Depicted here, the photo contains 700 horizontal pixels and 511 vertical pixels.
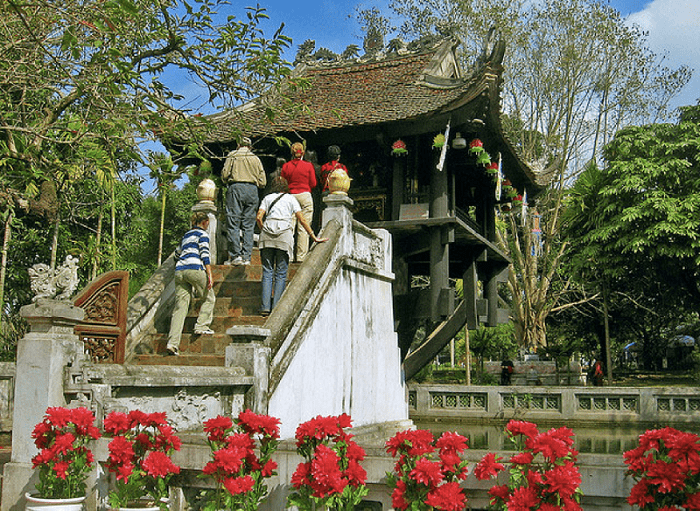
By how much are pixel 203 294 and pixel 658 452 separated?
5.63m

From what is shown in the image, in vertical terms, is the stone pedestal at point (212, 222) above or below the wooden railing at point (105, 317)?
above

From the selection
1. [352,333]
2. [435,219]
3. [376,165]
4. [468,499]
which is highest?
[376,165]

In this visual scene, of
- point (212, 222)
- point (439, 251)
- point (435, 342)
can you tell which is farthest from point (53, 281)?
point (435, 342)

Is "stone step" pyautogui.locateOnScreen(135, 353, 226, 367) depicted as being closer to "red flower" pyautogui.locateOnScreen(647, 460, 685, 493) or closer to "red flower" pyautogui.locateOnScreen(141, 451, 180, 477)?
"red flower" pyautogui.locateOnScreen(141, 451, 180, 477)

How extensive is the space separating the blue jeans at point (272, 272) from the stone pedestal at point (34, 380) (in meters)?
3.18

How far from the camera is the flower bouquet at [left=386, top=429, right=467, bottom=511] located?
328 centimetres

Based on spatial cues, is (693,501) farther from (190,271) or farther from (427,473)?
(190,271)

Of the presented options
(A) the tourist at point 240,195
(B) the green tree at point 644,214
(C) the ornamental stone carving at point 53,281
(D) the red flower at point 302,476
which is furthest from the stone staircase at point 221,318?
(B) the green tree at point 644,214

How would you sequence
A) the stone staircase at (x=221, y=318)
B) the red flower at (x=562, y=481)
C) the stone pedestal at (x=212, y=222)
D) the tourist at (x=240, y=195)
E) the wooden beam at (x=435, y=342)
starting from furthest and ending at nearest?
the wooden beam at (x=435, y=342), the stone pedestal at (x=212, y=222), the tourist at (x=240, y=195), the stone staircase at (x=221, y=318), the red flower at (x=562, y=481)

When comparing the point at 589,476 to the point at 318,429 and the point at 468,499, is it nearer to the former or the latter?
the point at 468,499

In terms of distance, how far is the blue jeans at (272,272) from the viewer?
8320 mm

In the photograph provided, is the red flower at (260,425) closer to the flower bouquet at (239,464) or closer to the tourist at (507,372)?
the flower bouquet at (239,464)

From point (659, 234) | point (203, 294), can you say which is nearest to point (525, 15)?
point (659, 234)

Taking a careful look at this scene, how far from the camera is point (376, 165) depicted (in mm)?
13141
